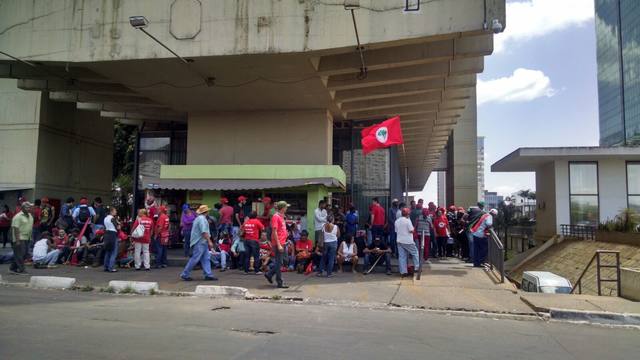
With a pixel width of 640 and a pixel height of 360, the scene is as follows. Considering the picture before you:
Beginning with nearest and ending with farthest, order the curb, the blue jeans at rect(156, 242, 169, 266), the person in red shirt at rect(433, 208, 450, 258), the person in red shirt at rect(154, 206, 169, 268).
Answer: the curb < the person in red shirt at rect(154, 206, 169, 268) < the blue jeans at rect(156, 242, 169, 266) < the person in red shirt at rect(433, 208, 450, 258)

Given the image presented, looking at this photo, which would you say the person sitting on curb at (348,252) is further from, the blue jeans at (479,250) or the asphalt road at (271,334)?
the asphalt road at (271,334)

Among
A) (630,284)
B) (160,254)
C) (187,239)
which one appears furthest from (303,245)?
(630,284)

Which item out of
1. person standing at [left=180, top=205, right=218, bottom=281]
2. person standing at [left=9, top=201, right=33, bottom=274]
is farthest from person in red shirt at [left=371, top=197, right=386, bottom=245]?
person standing at [left=9, top=201, right=33, bottom=274]

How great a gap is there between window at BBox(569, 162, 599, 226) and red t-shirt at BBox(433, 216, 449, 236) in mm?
8594

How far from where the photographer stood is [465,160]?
37.8 m

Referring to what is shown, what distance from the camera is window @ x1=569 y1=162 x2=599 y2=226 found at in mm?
20641

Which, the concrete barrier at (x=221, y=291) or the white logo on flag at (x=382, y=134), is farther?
the white logo on flag at (x=382, y=134)

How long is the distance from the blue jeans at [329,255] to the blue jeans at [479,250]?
3.89 m

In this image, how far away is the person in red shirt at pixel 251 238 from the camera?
38.9 ft

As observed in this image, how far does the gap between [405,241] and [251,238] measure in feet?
12.1

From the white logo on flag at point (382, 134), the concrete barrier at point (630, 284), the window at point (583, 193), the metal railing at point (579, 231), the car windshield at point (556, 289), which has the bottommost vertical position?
the car windshield at point (556, 289)

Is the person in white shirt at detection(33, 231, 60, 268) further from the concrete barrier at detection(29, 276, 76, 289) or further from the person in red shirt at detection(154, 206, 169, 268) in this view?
the person in red shirt at detection(154, 206, 169, 268)

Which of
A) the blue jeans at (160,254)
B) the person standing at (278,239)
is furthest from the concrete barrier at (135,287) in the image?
the blue jeans at (160,254)

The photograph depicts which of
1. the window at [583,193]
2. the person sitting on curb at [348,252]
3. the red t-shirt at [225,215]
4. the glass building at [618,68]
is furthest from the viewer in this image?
the glass building at [618,68]
